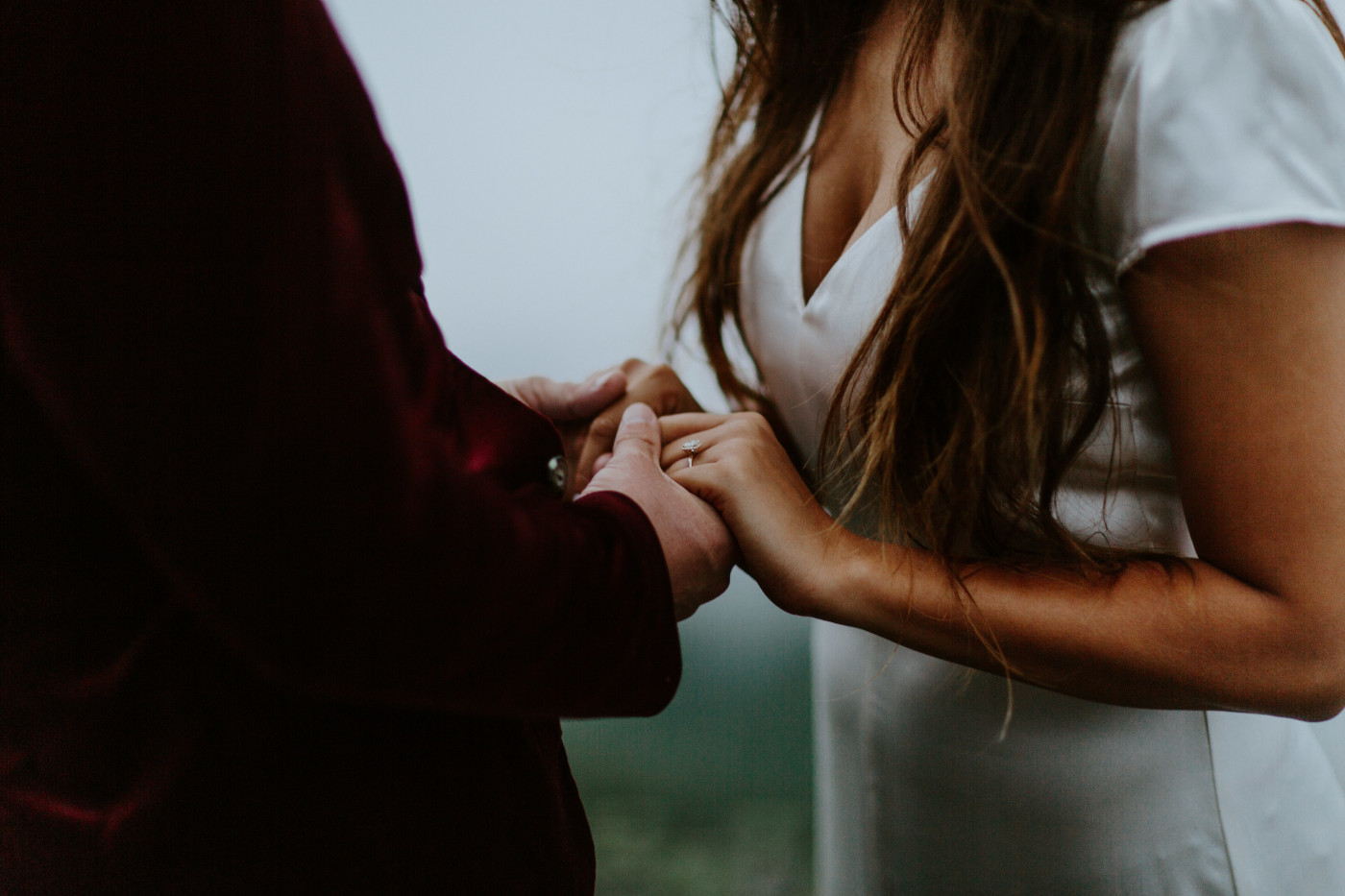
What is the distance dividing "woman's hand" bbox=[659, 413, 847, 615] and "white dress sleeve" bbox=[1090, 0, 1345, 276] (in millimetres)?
264

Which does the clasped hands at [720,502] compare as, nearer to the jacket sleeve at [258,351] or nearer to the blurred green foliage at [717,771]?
the jacket sleeve at [258,351]

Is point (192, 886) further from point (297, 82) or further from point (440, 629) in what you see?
point (297, 82)

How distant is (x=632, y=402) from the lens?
0.68 metres

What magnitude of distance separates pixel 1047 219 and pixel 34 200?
472mm

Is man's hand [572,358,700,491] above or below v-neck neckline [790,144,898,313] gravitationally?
below

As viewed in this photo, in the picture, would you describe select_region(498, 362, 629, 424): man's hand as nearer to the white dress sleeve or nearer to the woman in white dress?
the woman in white dress

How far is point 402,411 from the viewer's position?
34cm

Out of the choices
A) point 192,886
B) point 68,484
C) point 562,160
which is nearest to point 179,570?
point 68,484

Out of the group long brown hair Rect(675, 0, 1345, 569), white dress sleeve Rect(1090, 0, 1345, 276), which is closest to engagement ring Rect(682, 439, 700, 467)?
long brown hair Rect(675, 0, 1345, 569)

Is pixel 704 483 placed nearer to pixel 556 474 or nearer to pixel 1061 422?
pixel 556 474

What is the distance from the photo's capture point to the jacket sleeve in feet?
0.91

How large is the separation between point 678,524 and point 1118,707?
1.26ft

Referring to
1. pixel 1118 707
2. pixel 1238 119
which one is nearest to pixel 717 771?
pixel 1118 707

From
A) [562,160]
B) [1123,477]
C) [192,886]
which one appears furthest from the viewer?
[562,160]
